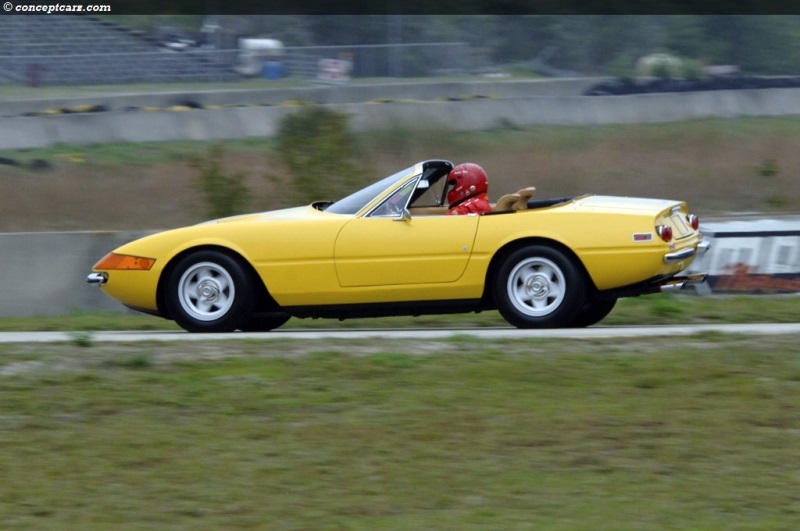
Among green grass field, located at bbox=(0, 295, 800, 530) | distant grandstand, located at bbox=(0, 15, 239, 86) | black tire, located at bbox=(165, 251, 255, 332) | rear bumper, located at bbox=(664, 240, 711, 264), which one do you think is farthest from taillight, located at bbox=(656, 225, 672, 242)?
distant grandstand, located at bbox=(0, 15, 239, 86)

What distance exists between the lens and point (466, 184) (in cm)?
932

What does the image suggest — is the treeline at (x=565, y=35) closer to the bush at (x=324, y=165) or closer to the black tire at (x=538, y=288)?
the bush at (x=324, y=165)

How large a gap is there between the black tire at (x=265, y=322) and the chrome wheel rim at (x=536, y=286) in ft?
6.17

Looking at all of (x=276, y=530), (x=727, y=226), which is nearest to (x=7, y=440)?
(x=276, y=530)

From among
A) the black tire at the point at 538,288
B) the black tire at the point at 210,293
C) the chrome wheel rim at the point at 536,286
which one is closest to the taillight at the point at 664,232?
the black tire at the point at 538,288

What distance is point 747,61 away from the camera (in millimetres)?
29250

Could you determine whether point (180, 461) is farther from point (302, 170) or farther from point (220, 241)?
point (302, 170)

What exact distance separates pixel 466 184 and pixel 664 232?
164cm

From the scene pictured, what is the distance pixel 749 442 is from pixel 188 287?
16.5 ft

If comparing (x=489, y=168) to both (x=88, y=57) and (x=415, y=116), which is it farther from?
(x=88, y=57)

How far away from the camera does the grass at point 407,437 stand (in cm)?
489

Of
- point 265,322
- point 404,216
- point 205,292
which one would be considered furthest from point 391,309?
point 205,292

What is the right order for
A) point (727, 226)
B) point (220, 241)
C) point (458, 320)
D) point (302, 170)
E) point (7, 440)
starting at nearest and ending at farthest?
point (7, 440) < point (220, 241) < point (458, 320) < point (727, 226) < point (302, 170)

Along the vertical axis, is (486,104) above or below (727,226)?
above
